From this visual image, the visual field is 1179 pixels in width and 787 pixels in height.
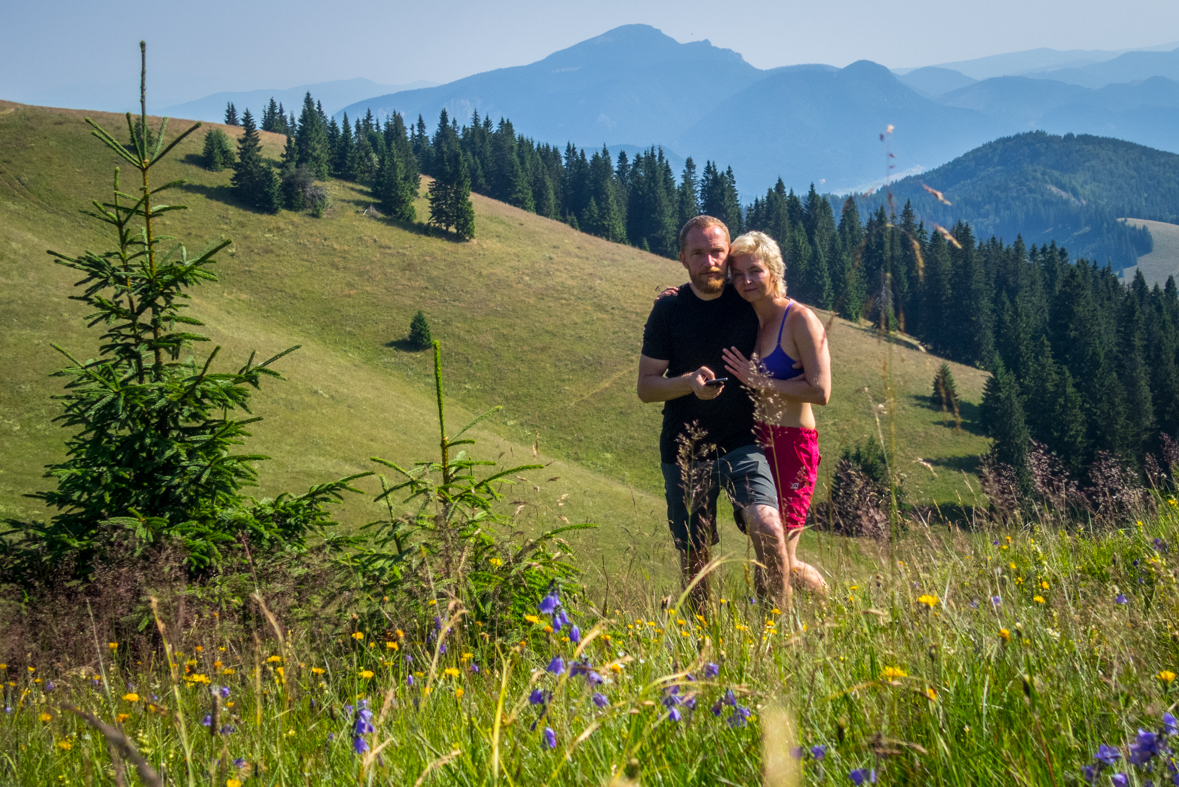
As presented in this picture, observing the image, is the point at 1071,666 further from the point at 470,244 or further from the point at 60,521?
the point at 470,244

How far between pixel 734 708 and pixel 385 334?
4893 cm

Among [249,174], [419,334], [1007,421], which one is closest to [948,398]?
[419,334]

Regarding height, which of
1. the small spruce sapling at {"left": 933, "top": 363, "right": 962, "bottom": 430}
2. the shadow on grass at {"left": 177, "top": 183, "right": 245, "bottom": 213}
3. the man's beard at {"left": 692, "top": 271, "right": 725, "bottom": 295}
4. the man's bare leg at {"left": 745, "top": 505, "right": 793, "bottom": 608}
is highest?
the shadow on grass at {"left": 177, "top": 183, "right": 245, "bottom": 213}

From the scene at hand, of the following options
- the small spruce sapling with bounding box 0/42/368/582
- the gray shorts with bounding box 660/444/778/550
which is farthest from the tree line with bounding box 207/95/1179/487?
the small spruce sapling with bounding box 0/42/368/582

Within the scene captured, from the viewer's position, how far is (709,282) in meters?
4.16

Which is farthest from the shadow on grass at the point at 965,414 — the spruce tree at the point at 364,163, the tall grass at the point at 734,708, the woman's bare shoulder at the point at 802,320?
the spruce tree at the point at 364,163

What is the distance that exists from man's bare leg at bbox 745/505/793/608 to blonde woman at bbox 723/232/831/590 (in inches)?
5.4

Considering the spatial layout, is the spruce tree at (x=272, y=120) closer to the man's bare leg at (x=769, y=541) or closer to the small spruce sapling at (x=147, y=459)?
the small spruce sapling at (x=147, y=459)

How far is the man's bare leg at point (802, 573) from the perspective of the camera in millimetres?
3127

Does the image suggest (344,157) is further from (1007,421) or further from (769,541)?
(769,541)

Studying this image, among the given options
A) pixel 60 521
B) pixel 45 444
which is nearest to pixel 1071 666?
pixel 60 521

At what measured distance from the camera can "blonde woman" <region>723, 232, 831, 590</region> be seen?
144 inches

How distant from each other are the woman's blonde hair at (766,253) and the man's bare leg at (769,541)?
4.21 ft

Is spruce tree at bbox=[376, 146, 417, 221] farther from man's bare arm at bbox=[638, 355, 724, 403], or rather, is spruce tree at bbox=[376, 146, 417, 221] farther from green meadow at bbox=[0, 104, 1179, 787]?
man's bare arm at bbox=[638, 355, 724, 403]
